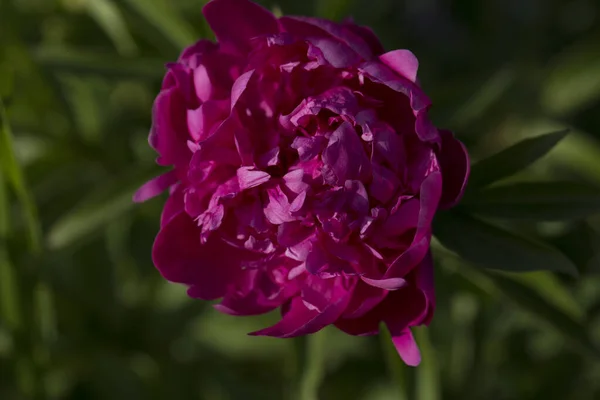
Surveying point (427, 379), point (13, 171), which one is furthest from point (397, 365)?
point (13, 171)

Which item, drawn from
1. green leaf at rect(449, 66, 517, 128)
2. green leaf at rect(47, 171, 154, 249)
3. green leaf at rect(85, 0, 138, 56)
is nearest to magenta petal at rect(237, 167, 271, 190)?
green leaf at rect(47, 171, 154, 249)

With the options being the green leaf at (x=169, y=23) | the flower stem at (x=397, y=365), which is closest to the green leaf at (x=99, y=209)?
the green leaf at (x=169, y=23)

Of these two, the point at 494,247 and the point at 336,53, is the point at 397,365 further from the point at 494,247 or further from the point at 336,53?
the point at 336,53

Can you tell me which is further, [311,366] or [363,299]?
[311,366]

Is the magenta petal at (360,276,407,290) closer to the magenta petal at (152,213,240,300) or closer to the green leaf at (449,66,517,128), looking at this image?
the magenta petal at (152,213,240,300)

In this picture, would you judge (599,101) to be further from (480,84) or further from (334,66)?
(334,66)
